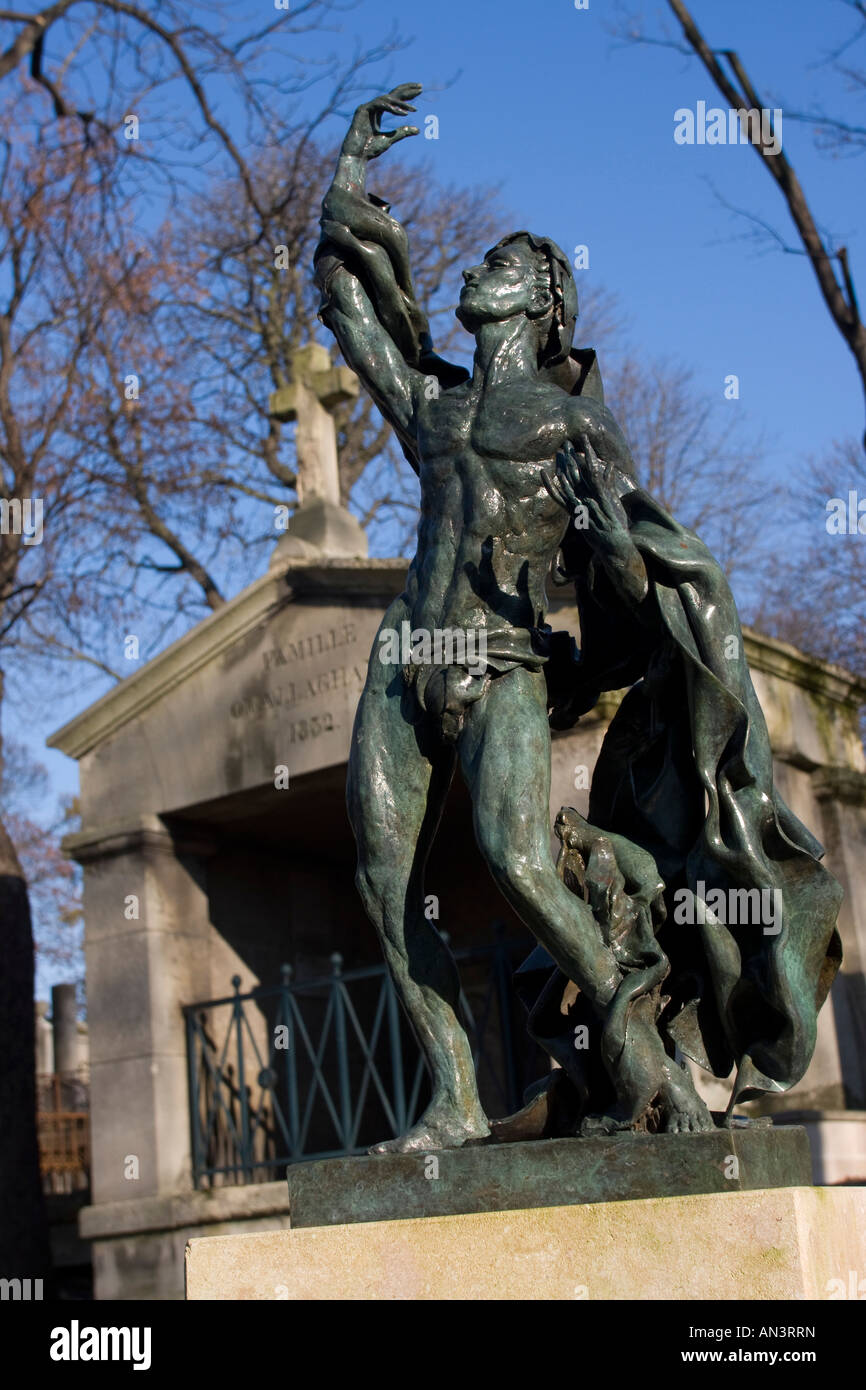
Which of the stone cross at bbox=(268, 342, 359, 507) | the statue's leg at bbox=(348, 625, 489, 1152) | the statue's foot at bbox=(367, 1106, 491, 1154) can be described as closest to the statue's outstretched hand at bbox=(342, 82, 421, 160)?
the statue's leg at bbox=(348, 625, 489, 1152)

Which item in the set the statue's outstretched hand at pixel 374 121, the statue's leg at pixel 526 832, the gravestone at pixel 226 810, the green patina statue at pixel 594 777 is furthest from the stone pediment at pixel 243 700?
the statue's leg at pixel 526 832

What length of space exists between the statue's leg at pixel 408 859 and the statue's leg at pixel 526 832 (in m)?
0.21

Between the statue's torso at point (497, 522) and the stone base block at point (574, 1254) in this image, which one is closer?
the stone base block at point (574, 1254)

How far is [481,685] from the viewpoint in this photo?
4.20m

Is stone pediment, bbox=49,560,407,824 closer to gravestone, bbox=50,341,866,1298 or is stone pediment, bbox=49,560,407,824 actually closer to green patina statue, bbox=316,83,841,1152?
gravestone, bbox=50,341,866,1298

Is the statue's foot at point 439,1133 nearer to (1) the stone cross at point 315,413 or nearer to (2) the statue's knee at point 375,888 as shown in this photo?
(2) the statue's knee at point 375,888

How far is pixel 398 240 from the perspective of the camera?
4812 mm

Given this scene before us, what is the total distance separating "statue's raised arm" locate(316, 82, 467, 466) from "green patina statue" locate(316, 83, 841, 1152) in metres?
0.13

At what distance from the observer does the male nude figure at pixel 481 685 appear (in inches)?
159

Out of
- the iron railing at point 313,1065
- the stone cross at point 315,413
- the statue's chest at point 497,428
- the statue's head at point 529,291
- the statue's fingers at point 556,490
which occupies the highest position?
the stone cross at point 315,413

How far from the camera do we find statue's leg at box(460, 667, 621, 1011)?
3975 millimetres

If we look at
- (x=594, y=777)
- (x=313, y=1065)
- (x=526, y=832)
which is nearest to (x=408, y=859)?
(x=526, y=832)

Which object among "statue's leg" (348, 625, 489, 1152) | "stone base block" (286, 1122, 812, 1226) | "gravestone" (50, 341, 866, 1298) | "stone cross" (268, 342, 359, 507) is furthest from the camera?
"stone cross" (268, 342, 359, 507)
